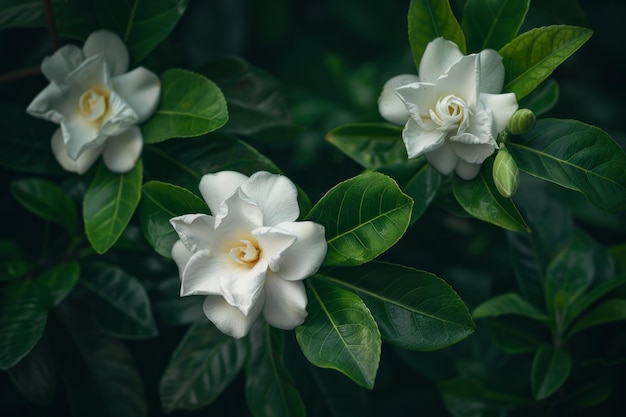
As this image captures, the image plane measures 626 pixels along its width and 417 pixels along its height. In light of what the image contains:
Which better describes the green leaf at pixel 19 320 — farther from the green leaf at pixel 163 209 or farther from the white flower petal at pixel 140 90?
the white flower petal at pixel 140 90

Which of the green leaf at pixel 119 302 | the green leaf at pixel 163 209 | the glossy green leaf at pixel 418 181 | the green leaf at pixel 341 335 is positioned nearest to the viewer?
the green leaf at pixel 341 335

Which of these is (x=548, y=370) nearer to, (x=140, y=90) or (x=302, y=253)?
(x=302, y=253)

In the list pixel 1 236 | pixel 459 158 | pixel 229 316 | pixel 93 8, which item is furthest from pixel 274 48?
pixel 229 316

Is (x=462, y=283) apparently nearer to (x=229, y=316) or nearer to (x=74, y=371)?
(x=229, y=316)

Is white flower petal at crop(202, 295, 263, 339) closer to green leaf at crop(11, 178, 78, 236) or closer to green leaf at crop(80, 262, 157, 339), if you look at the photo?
green leaf at crop(80, 262, 157, 339)

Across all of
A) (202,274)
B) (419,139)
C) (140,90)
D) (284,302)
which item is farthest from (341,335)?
Result: (140,90)

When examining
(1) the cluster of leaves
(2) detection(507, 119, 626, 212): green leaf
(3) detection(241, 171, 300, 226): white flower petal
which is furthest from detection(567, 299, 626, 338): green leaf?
(3) detection(241, 171, 300, 226): white flower petal

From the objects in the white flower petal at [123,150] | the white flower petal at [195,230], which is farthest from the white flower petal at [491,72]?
the white flower petal at [123,150]
